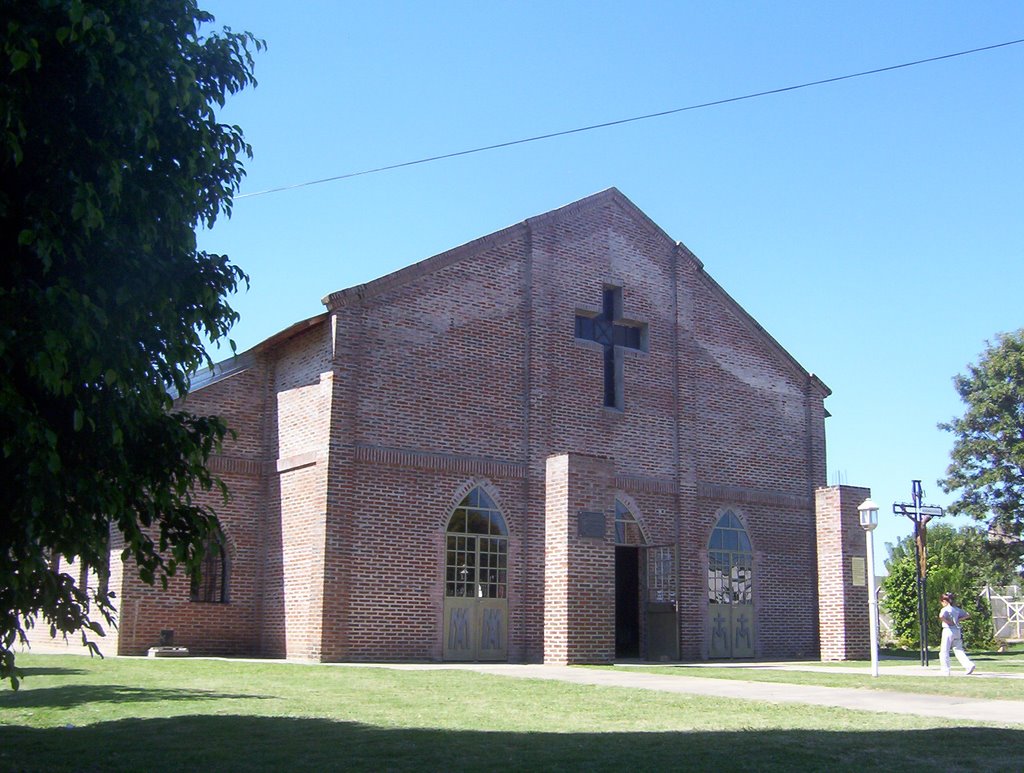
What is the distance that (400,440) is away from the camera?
2095 centimetres

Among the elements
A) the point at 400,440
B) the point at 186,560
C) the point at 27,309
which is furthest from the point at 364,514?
the point at 27,309

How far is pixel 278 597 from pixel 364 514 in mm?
2670

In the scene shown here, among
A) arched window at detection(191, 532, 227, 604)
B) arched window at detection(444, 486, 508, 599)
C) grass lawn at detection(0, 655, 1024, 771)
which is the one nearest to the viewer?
grass lawn at detection(0, 655, 1024, 771)

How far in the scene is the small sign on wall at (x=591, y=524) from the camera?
1997cm

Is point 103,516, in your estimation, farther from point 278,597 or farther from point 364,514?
point 278,597

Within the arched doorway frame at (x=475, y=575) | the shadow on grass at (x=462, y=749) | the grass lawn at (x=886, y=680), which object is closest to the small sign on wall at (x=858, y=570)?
the grass lawn at (x=886, y=680)

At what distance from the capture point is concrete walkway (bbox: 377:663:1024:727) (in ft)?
39.6

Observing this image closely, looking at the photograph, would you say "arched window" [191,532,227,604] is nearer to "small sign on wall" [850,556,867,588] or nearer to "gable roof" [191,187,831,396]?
"gable roof" [191,187,831,396]

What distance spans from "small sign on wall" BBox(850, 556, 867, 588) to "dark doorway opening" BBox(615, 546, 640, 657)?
17.1ft

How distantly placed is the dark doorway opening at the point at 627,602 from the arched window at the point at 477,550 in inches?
131

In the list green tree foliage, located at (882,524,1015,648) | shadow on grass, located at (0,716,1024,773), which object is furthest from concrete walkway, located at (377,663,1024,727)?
green tree foliage, located at (882,524,1015,648)

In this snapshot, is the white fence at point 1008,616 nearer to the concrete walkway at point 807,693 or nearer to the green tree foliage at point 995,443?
the green tree foliage at point 995,443

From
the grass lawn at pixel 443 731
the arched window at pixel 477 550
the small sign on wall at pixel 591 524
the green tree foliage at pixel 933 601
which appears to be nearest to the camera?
the grass lawn at pixel 443 731

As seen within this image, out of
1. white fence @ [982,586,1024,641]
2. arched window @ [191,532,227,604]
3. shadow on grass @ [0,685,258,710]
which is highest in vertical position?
arched window @ [191,532,227,604]
